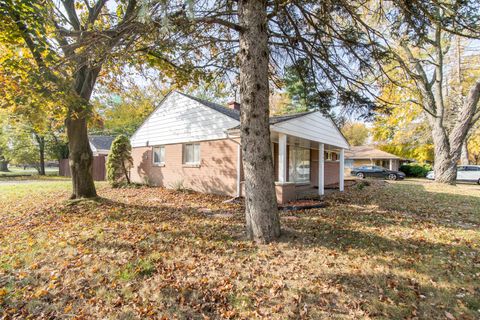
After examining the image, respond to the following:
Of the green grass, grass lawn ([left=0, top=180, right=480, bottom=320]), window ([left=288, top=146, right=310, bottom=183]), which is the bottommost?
grass lawn ([left=0, top=180, right=480, bottom=320])

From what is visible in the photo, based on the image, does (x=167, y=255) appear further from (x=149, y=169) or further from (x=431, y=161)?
(x=431, y=161)

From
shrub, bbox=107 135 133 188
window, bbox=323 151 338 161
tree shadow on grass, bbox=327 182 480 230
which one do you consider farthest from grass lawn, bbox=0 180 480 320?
window, bbox=323 151 338 161

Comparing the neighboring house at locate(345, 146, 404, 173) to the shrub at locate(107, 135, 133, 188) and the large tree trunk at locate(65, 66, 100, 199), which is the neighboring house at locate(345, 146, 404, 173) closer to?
the shrub at locate(107, 135, 133, 188)

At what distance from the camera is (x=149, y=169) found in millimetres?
14602

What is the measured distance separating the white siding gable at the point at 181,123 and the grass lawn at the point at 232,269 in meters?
5.43

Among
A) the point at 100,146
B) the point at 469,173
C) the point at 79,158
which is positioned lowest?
the point at 469,173

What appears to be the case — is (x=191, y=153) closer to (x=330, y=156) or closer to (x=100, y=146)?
(x=330, y=156)

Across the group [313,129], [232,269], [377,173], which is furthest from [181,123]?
[377,173]

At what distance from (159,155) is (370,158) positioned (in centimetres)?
2651

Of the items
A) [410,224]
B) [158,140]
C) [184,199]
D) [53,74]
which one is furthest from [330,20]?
[158,140]

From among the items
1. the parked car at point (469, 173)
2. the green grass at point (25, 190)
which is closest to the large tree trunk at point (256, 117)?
the green grass at point (25, 190)

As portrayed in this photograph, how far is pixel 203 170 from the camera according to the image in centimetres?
1167

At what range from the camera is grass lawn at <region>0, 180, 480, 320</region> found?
9.71 feet

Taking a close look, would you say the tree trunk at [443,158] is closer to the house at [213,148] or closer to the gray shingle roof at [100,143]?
the house at [213,148]
